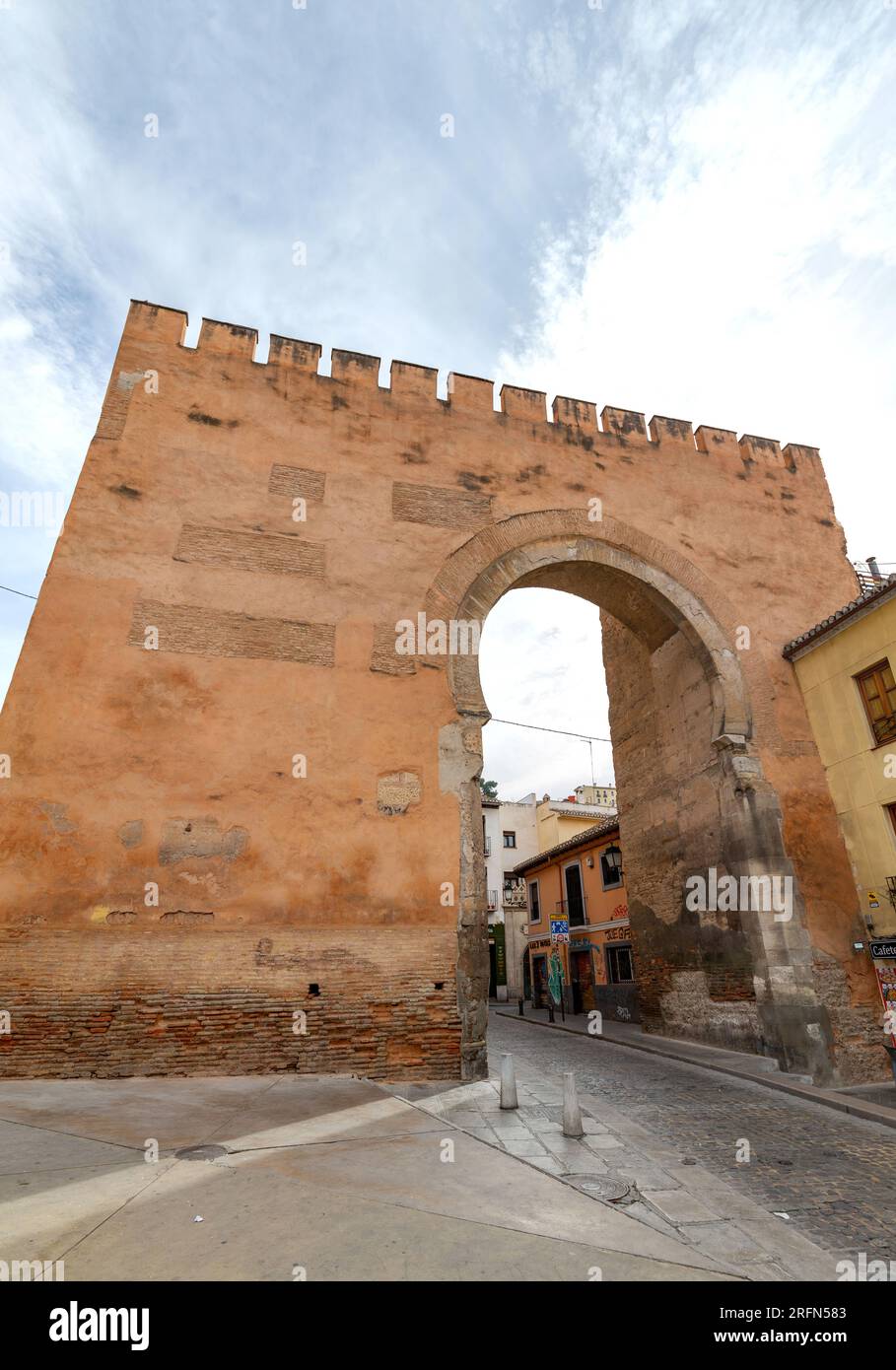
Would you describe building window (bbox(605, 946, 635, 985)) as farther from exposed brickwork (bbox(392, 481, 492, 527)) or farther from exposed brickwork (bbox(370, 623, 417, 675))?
exposed brickwork (bbox(392, 481, 492, 527))

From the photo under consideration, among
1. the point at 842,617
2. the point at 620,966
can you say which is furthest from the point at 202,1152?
the point at 620,966

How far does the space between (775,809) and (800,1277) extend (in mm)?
7597

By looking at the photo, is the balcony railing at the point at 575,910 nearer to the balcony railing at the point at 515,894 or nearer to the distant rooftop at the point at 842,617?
the balcony railing at the point at 515,894

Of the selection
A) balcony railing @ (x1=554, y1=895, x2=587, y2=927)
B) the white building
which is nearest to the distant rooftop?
balcony railing @ (x1=554, y1=895, x2=587, y2=927)

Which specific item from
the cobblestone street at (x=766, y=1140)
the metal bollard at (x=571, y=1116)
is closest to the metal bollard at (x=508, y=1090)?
the cobblestone street at (x=766, y=1140)

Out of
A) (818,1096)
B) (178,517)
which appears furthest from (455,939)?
(178,517)

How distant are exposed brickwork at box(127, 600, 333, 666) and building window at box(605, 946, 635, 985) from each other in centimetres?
1209

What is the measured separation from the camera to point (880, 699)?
970 cm

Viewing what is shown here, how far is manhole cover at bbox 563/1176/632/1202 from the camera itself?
13.7ft

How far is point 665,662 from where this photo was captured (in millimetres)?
12281

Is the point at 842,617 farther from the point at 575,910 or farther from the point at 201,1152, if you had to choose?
the point at 575,910

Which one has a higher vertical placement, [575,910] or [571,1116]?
[575,910]

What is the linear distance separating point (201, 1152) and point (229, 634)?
588cm
